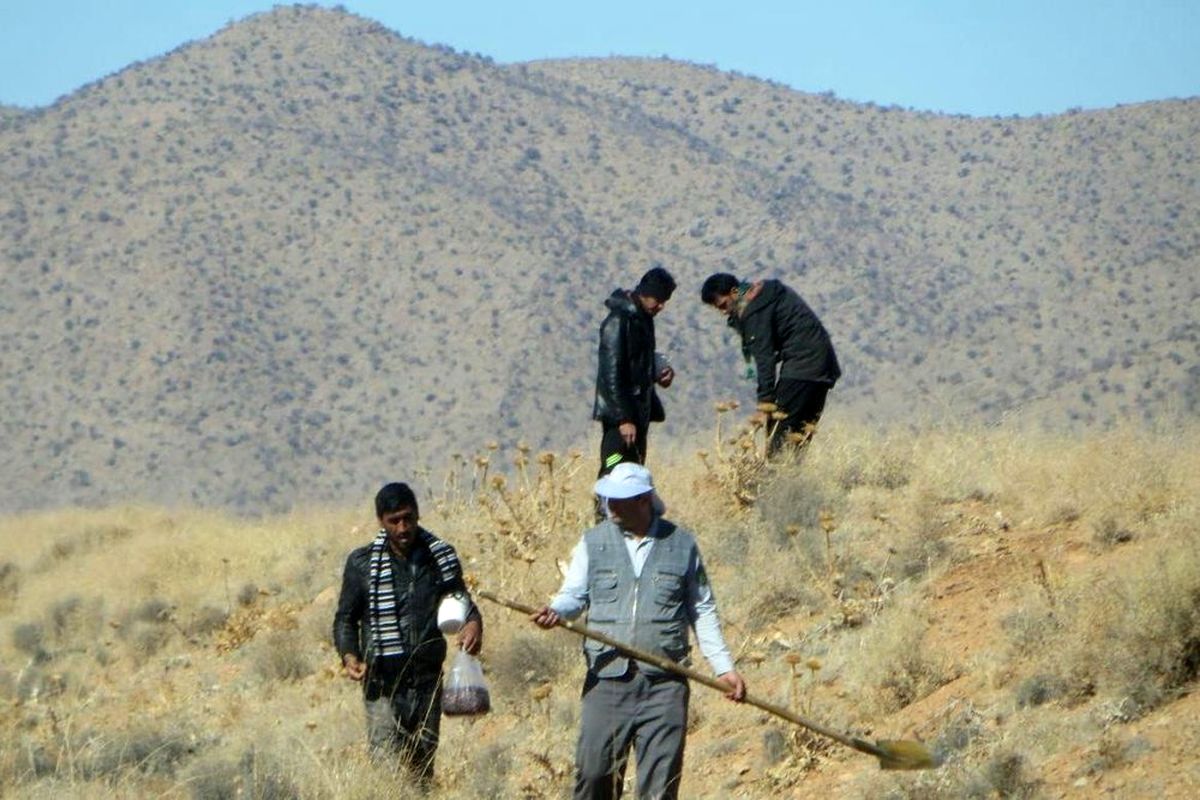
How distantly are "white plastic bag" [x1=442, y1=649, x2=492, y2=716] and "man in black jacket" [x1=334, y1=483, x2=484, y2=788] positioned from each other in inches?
11.2

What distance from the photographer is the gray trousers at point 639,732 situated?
6578mm

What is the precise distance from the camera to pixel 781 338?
1156cm

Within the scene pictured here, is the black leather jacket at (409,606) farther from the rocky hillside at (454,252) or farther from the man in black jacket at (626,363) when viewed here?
the rocky hillside at (454,252)

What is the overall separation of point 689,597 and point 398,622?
1.50 m

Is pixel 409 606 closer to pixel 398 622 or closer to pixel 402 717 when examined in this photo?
pixel 398 622

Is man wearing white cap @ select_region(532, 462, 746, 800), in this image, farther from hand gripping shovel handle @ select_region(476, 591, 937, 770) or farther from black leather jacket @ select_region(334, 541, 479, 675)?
black leather jacket @ select_region(334, 541, 479, 675)

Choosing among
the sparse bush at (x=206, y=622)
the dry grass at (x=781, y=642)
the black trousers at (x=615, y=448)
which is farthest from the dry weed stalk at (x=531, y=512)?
the sparse bush at (x=206, y=622)

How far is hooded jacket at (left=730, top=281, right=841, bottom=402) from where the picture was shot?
11391 mm

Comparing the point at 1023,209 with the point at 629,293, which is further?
the point at 1023,209

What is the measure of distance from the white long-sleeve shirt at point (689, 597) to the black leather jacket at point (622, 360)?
11.8 ft

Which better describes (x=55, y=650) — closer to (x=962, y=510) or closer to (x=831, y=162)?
(x=962, y=510)

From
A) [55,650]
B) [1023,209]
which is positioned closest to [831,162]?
[1023,209]

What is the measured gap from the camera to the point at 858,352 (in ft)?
188

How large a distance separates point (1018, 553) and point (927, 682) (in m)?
1.88
